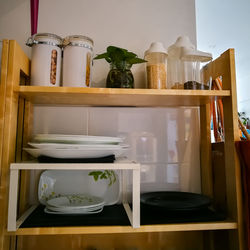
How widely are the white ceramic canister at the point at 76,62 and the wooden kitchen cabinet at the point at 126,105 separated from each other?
57 millimetres

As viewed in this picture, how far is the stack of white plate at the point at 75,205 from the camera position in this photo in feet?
2.78

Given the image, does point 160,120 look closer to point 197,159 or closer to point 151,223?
point 197,159

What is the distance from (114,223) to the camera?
80cm

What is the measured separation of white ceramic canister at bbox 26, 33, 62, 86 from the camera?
2.83ft

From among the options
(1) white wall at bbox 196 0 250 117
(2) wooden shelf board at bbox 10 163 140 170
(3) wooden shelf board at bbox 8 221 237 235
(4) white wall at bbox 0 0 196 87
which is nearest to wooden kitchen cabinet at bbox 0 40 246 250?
(3) wooden shelf board at bbox 8 221 237 235

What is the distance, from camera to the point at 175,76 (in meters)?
0.99

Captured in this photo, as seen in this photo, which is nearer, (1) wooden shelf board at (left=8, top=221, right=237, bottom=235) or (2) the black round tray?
(1) wooden shelf board at (left=8, top=221, right=237, bottom=235)

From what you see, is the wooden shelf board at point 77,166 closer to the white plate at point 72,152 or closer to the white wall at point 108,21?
the white plate at point 72,152

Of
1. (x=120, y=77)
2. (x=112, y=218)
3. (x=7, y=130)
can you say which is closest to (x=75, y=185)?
(x=112, y=218)

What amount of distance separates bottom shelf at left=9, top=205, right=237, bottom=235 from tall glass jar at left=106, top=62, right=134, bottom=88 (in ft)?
1.63

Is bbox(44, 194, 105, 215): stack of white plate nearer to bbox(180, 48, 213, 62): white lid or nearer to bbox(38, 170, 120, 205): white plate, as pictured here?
bbox(38, 170, 120, 205): white plate

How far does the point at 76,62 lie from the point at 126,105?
1.12ft

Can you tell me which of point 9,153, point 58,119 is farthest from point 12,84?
point 58,119

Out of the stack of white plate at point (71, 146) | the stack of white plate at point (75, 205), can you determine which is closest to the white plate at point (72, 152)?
the stack of white plate at point (71, 146)
